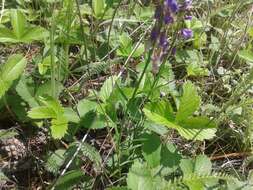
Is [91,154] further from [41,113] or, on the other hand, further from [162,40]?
[162,40]

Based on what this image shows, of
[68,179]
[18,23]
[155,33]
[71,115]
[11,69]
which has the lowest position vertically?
[68,179]

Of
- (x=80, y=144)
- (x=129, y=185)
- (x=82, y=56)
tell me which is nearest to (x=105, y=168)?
(x=80, y=144)

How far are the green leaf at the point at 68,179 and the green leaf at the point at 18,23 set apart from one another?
471mm

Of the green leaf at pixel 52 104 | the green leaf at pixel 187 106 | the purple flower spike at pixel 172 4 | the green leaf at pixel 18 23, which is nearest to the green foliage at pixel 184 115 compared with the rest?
the green leaf at pixel 187 106

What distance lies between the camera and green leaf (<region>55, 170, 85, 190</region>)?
131cm

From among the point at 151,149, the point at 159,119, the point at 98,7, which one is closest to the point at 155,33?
the point at 159,119

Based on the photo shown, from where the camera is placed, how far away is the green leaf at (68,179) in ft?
4.29

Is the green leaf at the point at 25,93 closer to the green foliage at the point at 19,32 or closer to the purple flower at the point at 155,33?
the green foliage at the point at 19,32

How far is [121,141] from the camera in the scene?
1530mm

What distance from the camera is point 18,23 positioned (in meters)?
1.51

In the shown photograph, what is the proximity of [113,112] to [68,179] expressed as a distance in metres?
0.23

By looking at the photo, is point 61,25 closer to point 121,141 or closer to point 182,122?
point 121,141

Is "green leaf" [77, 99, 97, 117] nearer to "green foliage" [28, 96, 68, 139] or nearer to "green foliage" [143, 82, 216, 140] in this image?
"green foliage" [28, 96, 68, 139]

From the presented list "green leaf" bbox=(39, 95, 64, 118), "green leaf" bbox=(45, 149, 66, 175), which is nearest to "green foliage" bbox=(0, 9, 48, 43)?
"green leaf" bbox=(39, 95, 64, 118)
